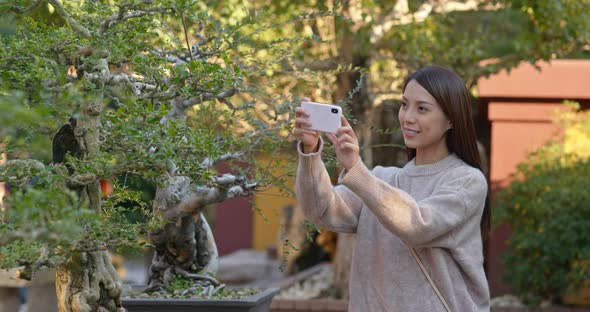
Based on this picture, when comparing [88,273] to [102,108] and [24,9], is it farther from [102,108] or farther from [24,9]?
[24,9]

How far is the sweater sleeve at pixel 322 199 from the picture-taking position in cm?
265

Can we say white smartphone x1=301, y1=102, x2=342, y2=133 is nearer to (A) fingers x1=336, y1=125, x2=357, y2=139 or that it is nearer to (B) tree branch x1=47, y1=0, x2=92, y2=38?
(A) fingers x1=336, y1=125, x2=357, y2=139

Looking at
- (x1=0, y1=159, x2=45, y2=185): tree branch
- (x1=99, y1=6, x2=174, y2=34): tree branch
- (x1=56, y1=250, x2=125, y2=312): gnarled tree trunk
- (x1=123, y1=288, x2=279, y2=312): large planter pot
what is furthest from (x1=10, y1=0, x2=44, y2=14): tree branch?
(x1=123, y1=288, x2=279, y2=312): large planter pot

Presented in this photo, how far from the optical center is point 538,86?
8297 mm

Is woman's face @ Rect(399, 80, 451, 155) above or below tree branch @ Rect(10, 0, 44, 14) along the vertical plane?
below

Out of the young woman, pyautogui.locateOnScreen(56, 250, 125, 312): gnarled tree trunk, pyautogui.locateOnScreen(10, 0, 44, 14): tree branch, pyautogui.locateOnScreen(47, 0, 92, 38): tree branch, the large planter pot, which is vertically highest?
pyautogui.locateOnScreen(10, 0, 44, 14): tree branch

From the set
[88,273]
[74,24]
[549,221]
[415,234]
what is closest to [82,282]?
[88,273]

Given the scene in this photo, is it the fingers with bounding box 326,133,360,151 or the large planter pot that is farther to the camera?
the large planter pot

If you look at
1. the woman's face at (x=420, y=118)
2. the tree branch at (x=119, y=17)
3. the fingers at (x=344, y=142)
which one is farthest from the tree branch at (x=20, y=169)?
the woman's face at (x=420, y=118)

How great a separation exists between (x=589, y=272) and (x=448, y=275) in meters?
4.63

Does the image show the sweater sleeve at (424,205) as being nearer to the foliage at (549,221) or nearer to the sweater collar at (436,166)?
the sweater collar at (436,166)

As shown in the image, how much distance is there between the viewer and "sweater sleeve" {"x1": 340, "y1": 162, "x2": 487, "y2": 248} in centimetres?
251

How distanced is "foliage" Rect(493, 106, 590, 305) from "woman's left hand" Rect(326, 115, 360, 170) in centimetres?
476

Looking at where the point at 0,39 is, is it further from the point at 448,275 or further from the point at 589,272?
the point at 589,272
